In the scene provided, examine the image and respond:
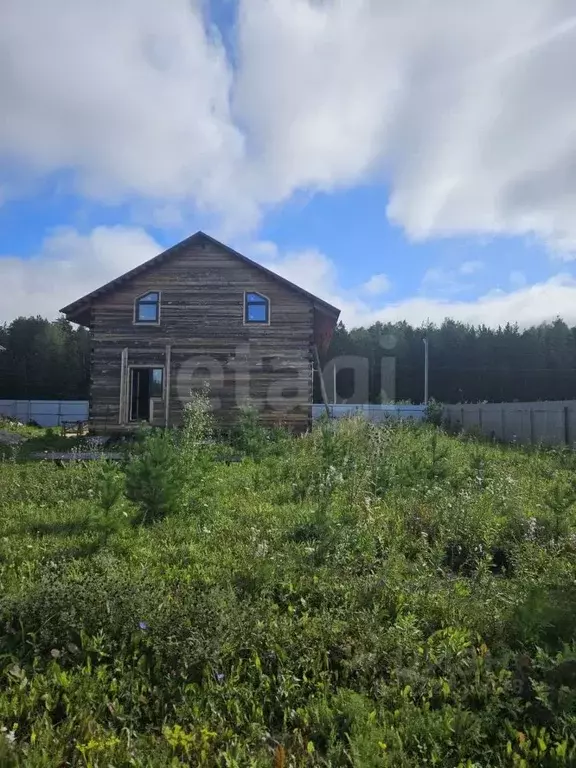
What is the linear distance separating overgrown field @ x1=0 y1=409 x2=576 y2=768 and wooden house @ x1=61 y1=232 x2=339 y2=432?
38.3 feet

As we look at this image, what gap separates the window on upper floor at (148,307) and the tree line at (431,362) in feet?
109

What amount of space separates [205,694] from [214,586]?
1.15 m

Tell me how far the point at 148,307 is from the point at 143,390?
14.8ft

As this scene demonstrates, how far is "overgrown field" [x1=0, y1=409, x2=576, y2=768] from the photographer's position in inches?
117

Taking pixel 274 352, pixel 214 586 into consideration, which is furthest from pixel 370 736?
pixel 274 352

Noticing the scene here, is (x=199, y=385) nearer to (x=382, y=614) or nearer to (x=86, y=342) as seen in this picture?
(x=382, y=614)

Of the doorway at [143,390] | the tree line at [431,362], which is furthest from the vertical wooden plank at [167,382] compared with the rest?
the tree line at [431,362]

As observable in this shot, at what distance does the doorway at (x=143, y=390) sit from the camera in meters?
18.6

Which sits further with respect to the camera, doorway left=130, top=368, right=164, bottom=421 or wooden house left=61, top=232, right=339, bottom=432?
doorway left=130, top=368, right=164, bottom=421

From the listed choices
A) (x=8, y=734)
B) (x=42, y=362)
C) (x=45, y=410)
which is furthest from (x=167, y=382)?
(x=42, y=362)

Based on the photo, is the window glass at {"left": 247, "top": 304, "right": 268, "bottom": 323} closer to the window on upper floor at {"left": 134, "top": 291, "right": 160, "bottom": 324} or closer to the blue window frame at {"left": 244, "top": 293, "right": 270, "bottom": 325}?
the blue window frame at {"left": 244, "top": 293, "right": 270, "bottom": 325}

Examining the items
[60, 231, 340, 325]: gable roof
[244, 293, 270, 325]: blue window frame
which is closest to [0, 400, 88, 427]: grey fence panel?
[60, 231, 340, 325]: gable roof

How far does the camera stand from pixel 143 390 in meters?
21.9

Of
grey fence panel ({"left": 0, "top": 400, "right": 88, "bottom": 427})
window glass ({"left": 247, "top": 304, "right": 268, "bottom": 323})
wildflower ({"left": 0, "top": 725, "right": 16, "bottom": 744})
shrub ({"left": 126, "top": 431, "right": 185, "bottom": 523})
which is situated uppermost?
window glass ({"left": 247, "top": 304, "right": 268, "bottom": 323})
